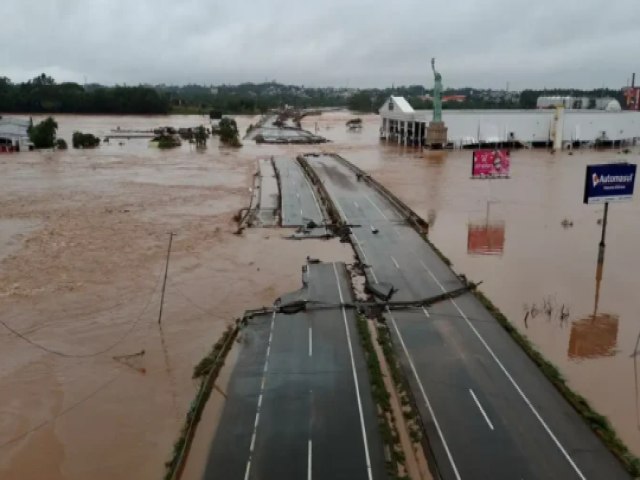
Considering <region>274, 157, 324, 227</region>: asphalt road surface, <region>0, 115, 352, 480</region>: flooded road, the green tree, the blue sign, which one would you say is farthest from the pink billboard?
the green tree

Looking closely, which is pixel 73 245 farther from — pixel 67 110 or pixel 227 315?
pixel 67 110

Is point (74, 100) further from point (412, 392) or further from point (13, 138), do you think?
point (412, 392)

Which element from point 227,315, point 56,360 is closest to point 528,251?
point 227,315

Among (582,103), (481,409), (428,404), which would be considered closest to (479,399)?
(481,409)

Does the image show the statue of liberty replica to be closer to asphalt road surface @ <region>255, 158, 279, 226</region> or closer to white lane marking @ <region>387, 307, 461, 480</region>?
asphalt road surface @ <region>255, 158, 279, 226</region>

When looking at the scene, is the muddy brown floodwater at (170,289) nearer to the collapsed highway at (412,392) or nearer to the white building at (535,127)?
the collapsed highway at (412,392)

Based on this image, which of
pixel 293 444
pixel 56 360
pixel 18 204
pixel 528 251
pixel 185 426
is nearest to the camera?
pixel 293 444
